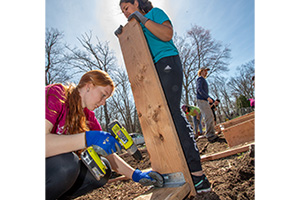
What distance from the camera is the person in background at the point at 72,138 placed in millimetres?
1210

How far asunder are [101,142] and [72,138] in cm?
22

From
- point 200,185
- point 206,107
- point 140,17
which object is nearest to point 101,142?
point 200,185

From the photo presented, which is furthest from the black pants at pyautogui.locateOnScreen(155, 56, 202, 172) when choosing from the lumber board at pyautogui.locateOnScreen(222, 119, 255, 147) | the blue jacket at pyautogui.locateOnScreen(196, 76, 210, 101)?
the blue jacket at pyautogui.locateOnScreen(196, 76, 210, 101)

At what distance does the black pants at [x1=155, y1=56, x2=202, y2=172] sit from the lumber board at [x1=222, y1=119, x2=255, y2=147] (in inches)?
90.9

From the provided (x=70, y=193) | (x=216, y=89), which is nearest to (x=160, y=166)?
(x=70, y=193)

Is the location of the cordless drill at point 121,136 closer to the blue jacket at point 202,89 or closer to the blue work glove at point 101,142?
the blue work glove at point 101,142

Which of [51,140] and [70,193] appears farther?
[70,193]

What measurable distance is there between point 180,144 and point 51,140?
0.98 metres

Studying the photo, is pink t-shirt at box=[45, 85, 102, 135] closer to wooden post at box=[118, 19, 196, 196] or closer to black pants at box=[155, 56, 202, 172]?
wooden post at box=[118, 19, 196, 196]

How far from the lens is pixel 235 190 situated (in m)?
1.35

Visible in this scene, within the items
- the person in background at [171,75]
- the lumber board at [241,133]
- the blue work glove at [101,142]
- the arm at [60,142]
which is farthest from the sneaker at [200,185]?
the lumber board at [241,133]

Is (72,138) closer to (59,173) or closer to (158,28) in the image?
(59,173)

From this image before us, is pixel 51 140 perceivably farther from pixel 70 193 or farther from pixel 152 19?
pixel 152 19

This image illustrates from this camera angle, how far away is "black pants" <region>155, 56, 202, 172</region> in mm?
1303
